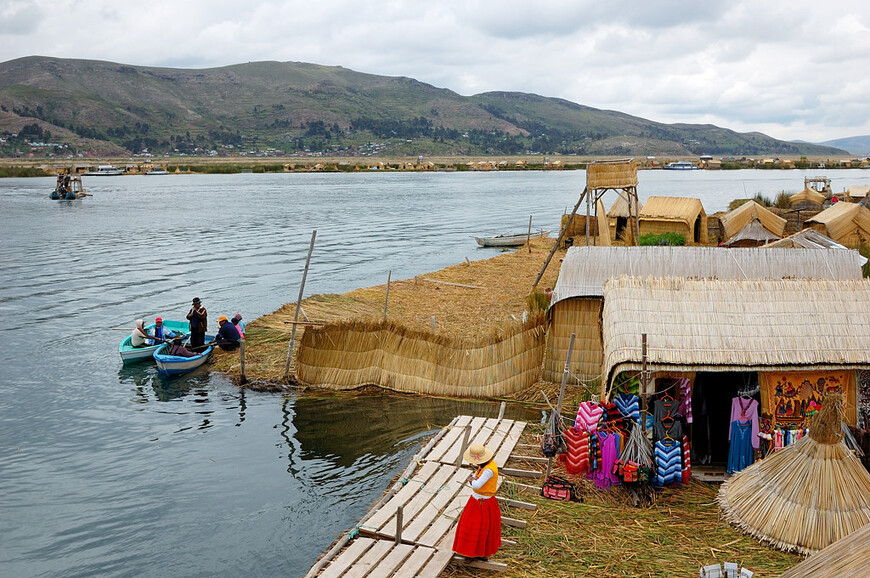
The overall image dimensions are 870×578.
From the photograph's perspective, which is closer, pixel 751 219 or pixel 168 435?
pixel 168 435

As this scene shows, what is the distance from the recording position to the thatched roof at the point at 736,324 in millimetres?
11281

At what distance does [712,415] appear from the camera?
40.9 feet

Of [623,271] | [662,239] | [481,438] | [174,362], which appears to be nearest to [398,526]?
[481,438]

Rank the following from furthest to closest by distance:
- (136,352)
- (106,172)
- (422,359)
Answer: (106,172)
(136,352)
(422,359)

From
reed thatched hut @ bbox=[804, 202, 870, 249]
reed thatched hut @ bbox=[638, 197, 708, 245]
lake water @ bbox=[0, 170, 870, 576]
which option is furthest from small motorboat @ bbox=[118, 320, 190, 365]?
reed thatched hut @ bbox=[804, 202, 870, 249]

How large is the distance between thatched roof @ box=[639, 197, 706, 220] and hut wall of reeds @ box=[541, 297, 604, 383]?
71.7ft

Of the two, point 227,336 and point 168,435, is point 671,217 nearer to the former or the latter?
point 227,336

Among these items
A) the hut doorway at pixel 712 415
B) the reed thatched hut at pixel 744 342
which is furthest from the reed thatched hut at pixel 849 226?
the hut doorway at pixel 712 415

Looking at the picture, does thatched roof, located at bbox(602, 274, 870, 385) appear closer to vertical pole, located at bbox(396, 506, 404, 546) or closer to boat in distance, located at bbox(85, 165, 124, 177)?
vertical pole, located at bbox(396, 506, 404, 546)

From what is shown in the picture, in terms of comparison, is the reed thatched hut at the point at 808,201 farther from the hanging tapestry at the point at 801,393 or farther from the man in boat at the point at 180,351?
the man in boat at the point at 180,351

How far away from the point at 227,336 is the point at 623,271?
38.4ft

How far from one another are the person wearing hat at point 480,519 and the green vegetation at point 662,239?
25566mm

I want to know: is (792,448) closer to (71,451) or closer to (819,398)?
(819,398)

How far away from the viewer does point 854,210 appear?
34.9m
